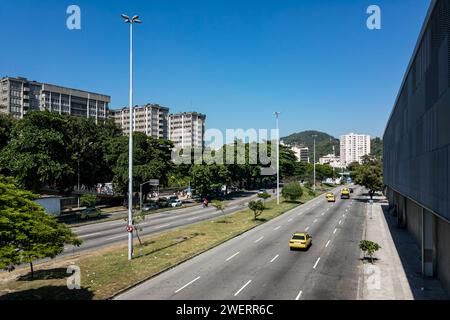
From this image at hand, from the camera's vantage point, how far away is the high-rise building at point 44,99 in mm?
119562

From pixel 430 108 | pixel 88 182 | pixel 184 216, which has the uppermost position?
pixel 430 108

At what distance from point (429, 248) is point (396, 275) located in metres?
2.56

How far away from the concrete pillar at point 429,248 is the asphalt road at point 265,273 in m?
3.98

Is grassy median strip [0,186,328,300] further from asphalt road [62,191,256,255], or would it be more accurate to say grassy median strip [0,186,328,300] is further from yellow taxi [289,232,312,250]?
yellow taxi [289,232,312,250]

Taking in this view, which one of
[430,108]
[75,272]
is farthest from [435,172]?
[75,272]

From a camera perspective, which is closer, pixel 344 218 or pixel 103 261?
pixel 103 261

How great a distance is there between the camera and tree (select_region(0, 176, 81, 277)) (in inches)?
535

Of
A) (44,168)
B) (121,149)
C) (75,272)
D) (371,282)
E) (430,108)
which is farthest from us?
(121,149)

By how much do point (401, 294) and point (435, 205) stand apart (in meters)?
6.18

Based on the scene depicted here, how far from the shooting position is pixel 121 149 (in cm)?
6100

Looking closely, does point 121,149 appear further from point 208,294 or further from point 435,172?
point 435,172

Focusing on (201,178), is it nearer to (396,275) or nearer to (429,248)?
(396,275)

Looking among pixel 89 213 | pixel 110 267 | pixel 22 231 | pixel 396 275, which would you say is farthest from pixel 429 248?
pixel 89 213

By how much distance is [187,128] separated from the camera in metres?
176
